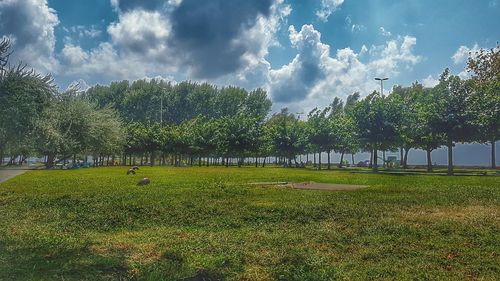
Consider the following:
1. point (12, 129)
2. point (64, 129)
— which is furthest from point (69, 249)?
point (64, 129)

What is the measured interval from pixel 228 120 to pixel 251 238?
207ft

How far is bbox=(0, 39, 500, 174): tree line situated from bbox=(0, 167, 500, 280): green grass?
9.09 feet

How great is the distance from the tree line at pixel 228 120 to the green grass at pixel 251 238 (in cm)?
277

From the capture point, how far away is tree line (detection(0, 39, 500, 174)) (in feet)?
39.7

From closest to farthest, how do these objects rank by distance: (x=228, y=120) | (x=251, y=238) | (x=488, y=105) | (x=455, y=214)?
(x=251, y=238), (x=455, y=214), (x=488, y=105), (x=228, y=120)

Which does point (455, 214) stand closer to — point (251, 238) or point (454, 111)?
point (251, 238)

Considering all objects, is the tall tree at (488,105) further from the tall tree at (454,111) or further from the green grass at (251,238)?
the green grass at (251,238)

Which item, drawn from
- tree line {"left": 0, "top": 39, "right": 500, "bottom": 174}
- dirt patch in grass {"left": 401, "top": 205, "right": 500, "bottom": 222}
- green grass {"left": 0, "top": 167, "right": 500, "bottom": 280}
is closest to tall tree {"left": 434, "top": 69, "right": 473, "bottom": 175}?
tree line {"left": 0, "top": 39, "right": 500, "bottom": 174}

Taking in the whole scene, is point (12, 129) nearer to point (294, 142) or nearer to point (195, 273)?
point (195, 273)

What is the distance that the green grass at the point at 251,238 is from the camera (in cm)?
654

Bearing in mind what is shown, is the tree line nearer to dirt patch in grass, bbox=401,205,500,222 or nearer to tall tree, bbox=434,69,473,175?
tall tree, bbox=434,69,473,175

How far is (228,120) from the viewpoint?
235 ft

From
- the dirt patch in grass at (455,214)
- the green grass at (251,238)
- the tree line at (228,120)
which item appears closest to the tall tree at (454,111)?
the tree line at (228,120)

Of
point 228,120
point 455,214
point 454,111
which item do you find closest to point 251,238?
point 455,214
